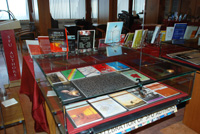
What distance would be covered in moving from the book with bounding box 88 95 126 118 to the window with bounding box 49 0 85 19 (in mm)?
8346

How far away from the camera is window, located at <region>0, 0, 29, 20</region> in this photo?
308 inches

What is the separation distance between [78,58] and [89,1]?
8.03 m

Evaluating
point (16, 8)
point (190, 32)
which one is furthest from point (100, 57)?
point (16, 8)

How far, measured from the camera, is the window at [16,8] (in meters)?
7.83

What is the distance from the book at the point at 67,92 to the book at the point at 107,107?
9.8 inches

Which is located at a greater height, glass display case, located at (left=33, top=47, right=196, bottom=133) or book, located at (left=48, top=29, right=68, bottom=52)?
book, located at (left=48, top=29, right=68, bottom=52)

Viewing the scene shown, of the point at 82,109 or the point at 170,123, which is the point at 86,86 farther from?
the point at 170,123

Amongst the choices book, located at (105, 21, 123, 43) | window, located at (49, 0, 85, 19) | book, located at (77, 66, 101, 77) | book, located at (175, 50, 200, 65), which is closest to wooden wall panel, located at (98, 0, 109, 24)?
window, located at (49, 0, 85, 19)

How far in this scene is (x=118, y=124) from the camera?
972 millimetres

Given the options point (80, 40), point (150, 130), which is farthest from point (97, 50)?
point (150, 130)

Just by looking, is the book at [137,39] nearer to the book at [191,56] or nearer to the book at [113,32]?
the book at [113,32]

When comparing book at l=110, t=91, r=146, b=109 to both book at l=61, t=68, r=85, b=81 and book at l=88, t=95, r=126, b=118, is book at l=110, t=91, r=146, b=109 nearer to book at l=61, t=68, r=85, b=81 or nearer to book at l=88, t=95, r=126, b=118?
book at l=88, t=95, r=126, b=118

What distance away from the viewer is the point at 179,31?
2.35 metres

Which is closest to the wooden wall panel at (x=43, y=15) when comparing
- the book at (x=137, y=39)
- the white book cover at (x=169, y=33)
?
the book at (x=137, y=39)
